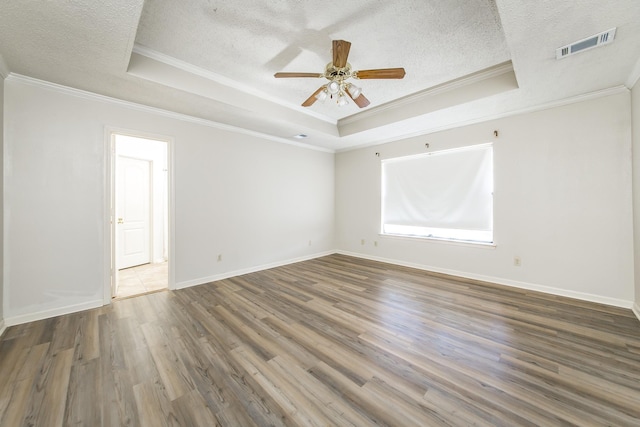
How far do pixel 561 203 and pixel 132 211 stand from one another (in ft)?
23.5

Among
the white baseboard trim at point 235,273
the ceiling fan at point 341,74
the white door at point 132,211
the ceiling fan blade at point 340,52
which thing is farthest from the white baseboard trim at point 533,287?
the white door at point 132,211

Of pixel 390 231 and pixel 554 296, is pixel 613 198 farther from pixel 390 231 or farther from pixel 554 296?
pixel 390 231

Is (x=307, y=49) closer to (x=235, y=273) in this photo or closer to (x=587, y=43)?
(x=587, y=43)

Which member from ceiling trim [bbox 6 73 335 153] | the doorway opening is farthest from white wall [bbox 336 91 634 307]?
the doorway opening

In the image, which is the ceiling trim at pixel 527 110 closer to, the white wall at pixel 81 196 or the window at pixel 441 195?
the window at pixel 441 195

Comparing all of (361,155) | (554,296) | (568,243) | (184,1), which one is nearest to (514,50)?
(568,243)

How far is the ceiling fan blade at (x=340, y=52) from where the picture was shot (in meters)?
1.93

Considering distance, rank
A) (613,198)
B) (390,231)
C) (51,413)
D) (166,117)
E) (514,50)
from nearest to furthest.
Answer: (51,413) → (514,50) → (613,198) → (166,117) → (390,231)

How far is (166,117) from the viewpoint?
3.43m

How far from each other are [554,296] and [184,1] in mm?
5094

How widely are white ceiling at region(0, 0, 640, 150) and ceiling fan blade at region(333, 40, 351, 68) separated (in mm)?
312

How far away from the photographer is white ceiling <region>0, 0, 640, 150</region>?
69.4 inches

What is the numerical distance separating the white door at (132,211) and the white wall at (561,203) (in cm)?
582

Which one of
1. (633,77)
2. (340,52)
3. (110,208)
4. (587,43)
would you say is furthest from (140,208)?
(633,77)
